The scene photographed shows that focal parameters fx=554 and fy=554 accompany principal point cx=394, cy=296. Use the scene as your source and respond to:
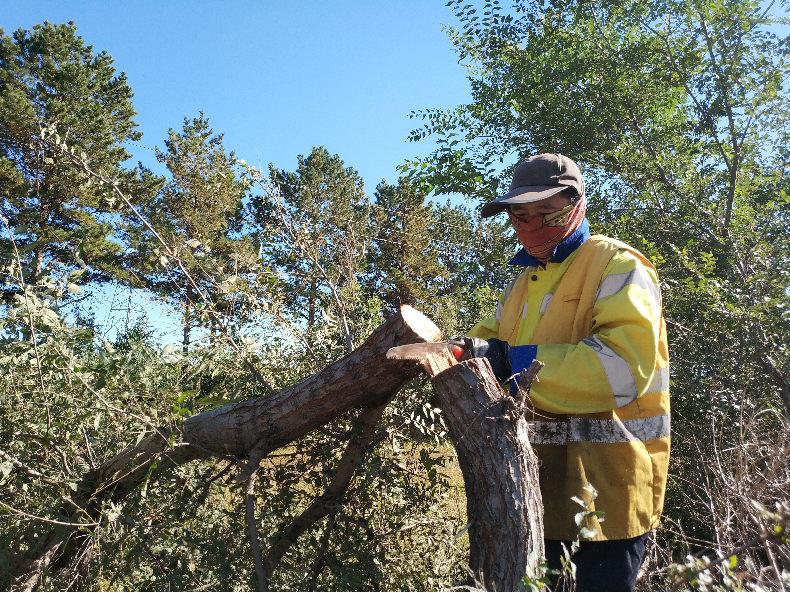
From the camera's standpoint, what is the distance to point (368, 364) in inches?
101

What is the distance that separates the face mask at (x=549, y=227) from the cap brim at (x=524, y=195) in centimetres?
8

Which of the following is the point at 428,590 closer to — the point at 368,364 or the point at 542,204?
the point at 368,364

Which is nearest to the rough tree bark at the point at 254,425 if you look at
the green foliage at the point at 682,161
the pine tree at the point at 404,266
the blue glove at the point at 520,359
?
the blue glove at the point at 520,359

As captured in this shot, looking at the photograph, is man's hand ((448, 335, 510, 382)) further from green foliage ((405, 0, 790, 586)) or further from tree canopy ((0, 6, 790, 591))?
green foliage ((405, 0, 790, 586))

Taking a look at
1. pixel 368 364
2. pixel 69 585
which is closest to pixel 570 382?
pixel 368 364

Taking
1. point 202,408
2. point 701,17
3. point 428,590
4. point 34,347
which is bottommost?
point 428,590

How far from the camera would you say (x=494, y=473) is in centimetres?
186

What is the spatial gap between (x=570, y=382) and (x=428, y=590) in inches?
61.4

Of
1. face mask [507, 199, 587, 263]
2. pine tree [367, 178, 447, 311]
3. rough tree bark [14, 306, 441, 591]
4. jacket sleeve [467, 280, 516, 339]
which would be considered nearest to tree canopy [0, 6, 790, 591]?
rough tree bark [14, 306, 441, 591]

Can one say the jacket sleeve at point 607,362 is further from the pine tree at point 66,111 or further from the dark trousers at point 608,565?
the pine tree at point 66,111

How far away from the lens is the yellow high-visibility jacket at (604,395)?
1853mm

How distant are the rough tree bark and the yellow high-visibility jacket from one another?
65 cm

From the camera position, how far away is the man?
1.86 metres

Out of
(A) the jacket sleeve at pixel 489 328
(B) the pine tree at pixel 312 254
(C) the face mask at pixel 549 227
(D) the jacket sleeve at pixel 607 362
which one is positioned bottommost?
(D) the jacket sleeve at pixel 607 362
